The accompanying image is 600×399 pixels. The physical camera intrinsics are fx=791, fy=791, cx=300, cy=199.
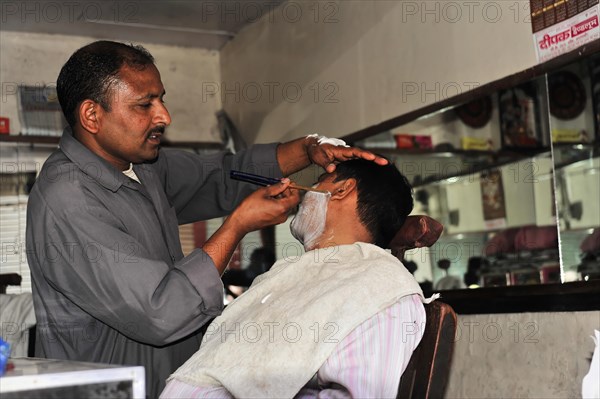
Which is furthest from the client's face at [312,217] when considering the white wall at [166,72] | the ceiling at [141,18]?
the white wall at [166,72]

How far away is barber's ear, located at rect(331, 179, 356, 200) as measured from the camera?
216 cm

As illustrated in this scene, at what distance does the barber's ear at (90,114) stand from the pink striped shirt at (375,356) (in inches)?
36.7

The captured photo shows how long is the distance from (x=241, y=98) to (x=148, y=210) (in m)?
3.63

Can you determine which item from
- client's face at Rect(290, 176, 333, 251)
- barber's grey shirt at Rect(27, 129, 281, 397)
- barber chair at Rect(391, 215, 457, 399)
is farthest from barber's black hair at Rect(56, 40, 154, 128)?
barber chair at Rect(391, 215, 457, 399)

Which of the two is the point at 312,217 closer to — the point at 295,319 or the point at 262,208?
the point at 262,208

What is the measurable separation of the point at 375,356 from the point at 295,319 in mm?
283

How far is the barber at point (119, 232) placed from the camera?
6.23 feet

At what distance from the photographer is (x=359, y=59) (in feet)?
14.1

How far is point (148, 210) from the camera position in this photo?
2250mm

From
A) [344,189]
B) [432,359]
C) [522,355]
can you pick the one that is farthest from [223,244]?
[522,355]

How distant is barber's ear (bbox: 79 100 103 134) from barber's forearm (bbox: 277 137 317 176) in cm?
63

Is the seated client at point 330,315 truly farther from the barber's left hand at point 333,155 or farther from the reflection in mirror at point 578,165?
the reflection in mirror at point 578,165

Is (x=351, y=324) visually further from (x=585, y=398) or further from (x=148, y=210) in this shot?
(x=148, y=210)

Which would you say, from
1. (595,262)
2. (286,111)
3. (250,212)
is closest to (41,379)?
(250,212)
